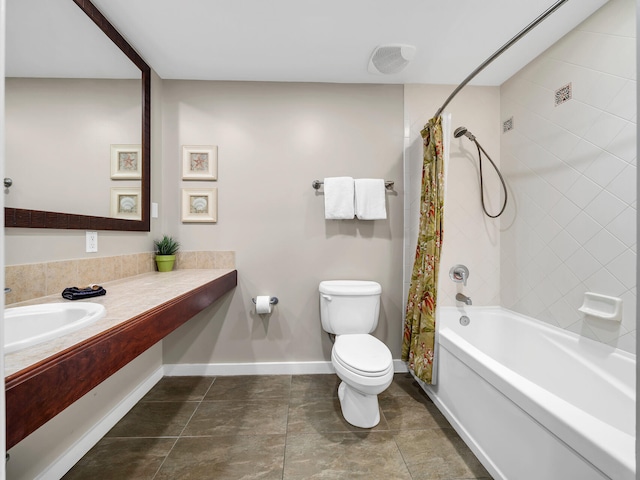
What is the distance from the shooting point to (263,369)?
83.5 inches

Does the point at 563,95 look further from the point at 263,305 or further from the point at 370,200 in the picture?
the point at 263,305

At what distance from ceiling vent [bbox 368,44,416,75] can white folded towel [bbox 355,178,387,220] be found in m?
0.77

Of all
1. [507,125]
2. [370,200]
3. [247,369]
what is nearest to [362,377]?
[247,369]

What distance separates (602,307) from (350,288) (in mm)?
1335

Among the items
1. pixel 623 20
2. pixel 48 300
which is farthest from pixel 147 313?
pixel 623 20

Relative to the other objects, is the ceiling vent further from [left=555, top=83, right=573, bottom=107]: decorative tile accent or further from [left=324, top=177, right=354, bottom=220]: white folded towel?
[left=555, top=83, right=573, bottom=107]: decorative tile accent

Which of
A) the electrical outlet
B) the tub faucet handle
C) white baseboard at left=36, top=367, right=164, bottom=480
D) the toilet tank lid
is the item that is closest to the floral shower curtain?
the toilet tank lid

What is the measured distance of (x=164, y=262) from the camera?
1935 millimetres

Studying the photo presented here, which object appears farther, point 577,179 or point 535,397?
point 577,179

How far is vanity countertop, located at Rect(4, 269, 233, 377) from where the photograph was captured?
1.98 ft

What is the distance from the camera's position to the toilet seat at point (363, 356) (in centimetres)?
143

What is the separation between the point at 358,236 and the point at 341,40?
1284 millimetres

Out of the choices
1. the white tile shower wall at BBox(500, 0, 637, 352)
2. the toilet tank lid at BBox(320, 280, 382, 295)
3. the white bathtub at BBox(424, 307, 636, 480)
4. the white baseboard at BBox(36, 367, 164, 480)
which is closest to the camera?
the white bathtub at BBox(424, 307, 636, 480)

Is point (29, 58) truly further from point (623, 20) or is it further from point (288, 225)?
point (623, 20)
